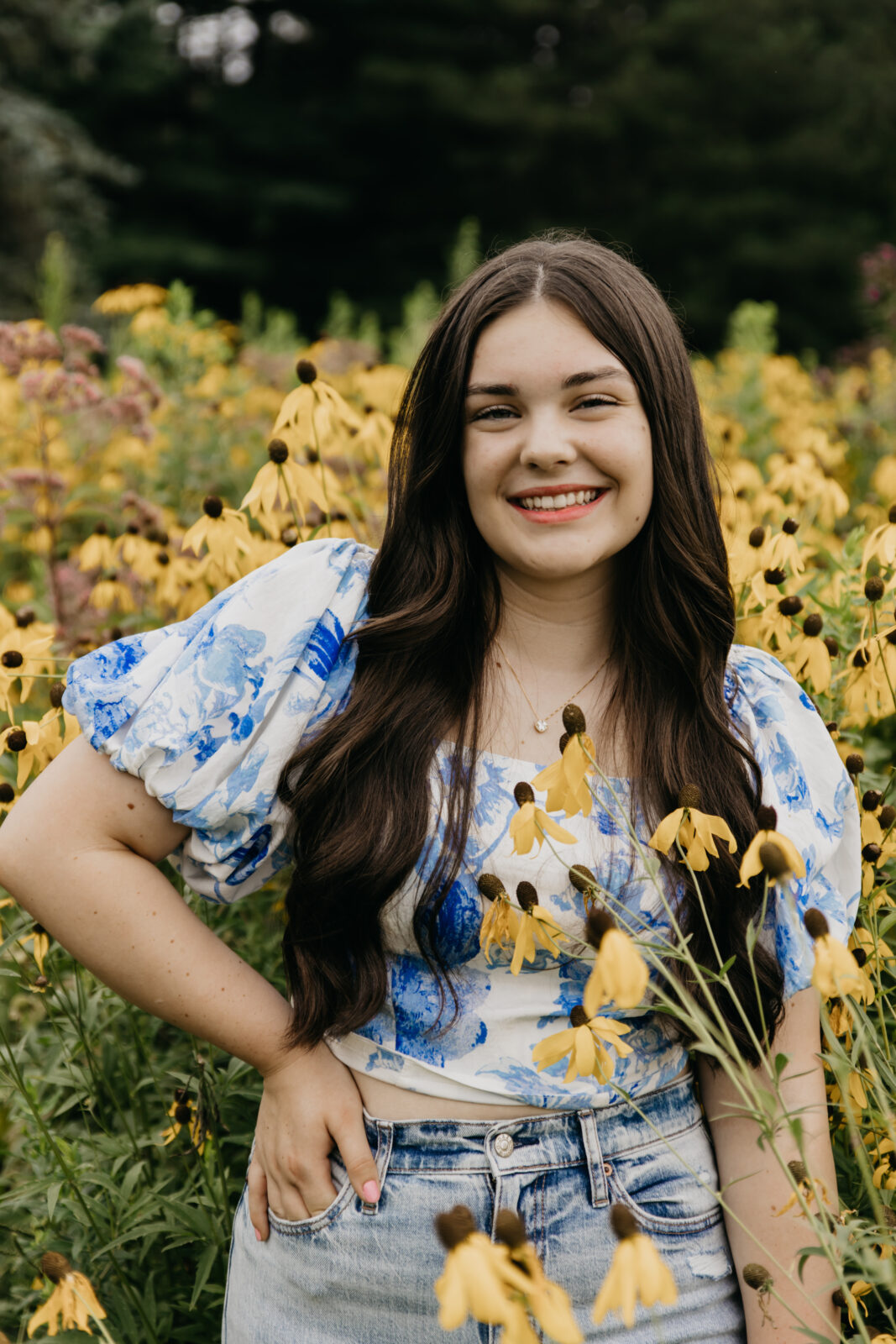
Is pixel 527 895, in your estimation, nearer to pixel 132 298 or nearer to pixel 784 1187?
pixel 784 1187

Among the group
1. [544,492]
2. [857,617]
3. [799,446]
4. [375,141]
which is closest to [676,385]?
[544,492]

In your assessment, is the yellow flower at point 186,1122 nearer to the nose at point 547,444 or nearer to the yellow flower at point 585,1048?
the yellow flower at point 585,1048

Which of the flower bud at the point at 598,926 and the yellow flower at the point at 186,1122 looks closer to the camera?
the flower bud at the point at 598,926

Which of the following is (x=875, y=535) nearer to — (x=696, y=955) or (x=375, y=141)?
(x=696, y=955)

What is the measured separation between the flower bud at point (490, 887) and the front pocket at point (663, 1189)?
0.38 metres

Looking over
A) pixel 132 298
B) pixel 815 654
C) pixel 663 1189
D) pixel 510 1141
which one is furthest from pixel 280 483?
pixel 132 298

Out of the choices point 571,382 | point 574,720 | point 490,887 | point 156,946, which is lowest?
point 156,946

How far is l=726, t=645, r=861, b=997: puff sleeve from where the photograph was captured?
1.41 metres

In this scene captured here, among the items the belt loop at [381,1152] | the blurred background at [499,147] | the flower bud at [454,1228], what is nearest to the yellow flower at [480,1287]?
the flower bud at [454,1228]

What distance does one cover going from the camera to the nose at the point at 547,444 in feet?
4.60

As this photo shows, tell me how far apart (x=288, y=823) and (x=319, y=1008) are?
0.23 meters

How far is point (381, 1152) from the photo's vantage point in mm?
1372

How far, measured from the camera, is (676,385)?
5.04 ft

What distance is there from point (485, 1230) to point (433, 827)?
1.51 ft
